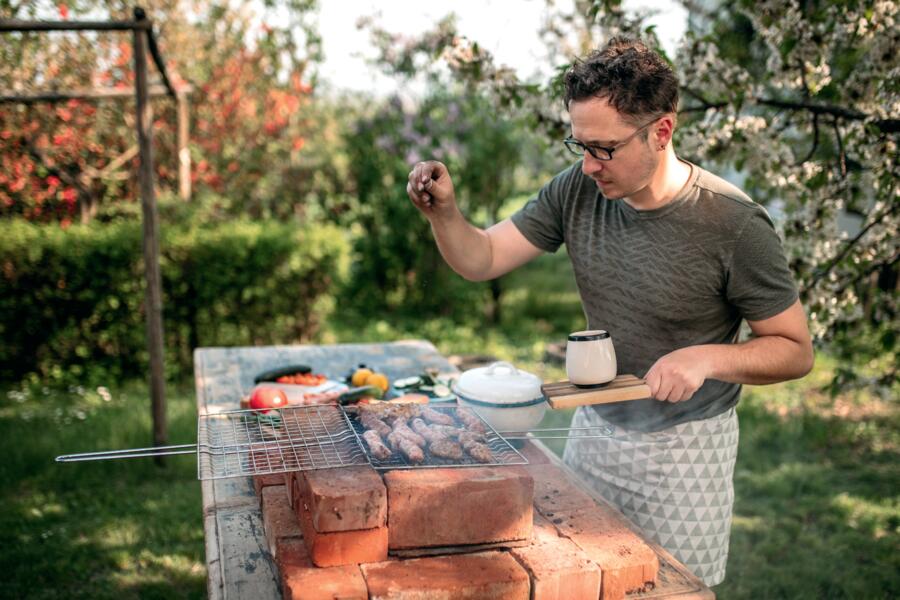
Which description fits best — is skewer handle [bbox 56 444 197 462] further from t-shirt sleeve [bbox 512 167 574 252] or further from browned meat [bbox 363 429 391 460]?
t-shirt sleeve [bbox 512 167 574 252]

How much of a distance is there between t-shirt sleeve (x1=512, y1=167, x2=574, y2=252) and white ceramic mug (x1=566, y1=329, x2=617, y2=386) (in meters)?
0.75

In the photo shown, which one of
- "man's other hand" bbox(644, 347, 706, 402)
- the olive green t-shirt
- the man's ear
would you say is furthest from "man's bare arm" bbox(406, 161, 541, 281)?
"man's other hand" bbox(644, 347, 706, 402)

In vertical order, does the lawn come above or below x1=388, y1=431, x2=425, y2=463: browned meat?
below

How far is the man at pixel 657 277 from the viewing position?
2.20 metres

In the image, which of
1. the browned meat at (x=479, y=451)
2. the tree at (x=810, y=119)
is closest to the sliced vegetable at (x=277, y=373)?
the browned meat at (x=479, y=451)

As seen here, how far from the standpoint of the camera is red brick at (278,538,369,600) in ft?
5.51

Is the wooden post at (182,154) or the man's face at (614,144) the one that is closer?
the man's face at (614,144)

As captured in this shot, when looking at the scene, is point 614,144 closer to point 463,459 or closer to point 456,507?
point 463,459

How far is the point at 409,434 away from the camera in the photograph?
2.13 metres

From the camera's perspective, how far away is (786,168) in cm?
371

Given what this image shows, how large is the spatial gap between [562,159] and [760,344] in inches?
86.5

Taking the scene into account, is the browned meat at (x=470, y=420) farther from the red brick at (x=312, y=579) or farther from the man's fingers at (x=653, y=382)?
the red brick at (x=312, y=579)

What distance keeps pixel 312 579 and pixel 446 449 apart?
49 centimetres

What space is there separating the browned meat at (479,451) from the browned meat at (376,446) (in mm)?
216
